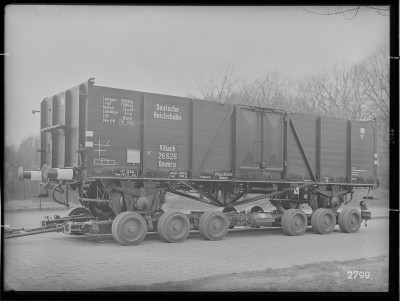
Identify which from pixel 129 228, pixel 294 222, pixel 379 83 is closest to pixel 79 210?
pixel 129 228

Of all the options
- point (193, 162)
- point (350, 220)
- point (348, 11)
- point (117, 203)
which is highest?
point (348, 11)

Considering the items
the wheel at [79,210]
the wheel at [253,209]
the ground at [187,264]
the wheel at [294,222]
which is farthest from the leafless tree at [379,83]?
the wheel at [79,210]

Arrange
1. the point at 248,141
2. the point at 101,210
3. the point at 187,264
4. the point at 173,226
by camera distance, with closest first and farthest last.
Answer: the point at 187,264 < the point at 101,210 < the point at 173,226 < the point at 248,141

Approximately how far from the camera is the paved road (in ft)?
25.2

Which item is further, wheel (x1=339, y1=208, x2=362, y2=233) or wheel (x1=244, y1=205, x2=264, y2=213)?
wheel (x1=244, y1=205, x2=264, y2=213)

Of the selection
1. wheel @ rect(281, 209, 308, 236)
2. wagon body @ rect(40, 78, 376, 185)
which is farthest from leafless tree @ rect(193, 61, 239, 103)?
wheel @ rect(281, 209, 308, 236)

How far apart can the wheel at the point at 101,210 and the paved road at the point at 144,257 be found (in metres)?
0.41

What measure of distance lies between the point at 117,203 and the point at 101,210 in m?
0.29

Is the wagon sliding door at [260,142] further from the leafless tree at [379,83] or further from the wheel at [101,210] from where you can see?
the wheel at [101,210]

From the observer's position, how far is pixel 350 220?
9570 millimetres

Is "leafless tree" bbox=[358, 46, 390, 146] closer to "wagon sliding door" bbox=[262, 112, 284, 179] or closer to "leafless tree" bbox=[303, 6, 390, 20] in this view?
"leafless tree" bbox=[303, 6, 390, 20]

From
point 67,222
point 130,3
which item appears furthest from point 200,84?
point 67,222

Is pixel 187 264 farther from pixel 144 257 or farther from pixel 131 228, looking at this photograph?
pixel 131 228

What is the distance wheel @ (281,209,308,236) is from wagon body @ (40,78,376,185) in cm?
65
